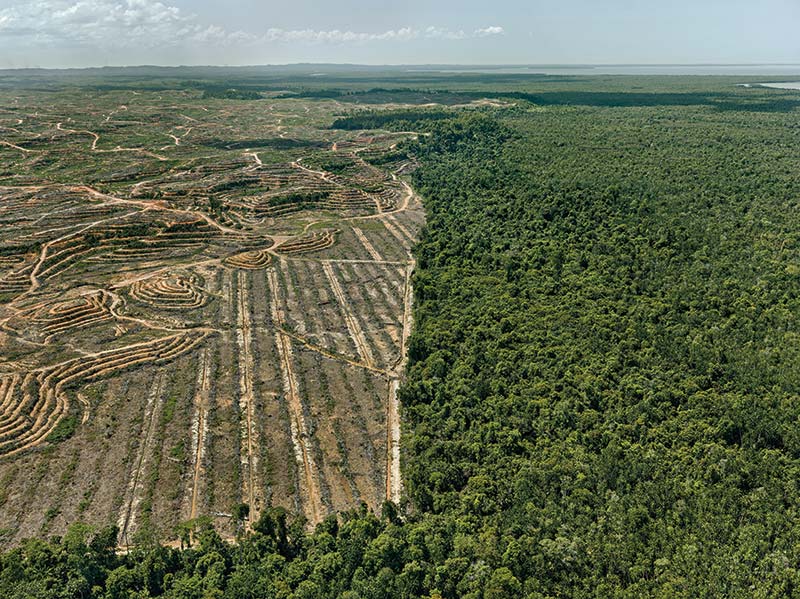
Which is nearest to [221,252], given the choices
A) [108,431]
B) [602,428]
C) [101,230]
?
[101,230]

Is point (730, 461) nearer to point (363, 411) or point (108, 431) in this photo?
point (363, 411)

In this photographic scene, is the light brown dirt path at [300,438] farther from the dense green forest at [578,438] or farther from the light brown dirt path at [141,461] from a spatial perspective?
the light brown dirt path at [141,461]

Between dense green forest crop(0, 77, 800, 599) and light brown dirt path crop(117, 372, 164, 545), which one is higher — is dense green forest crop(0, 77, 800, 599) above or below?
above

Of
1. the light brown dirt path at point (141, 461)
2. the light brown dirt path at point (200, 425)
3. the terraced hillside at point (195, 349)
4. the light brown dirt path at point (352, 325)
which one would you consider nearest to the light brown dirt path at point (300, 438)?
the terraced hillside at point (195, 349)

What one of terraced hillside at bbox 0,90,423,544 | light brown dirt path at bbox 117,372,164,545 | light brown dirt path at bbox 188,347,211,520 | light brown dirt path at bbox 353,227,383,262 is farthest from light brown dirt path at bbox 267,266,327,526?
light brown dirt path at bbox 353,227,383,262

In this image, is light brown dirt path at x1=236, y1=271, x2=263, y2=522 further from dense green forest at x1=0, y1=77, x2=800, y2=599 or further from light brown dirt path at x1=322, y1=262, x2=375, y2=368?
light brown dirt path at x1=322, y1=262, x2=375, y2=368

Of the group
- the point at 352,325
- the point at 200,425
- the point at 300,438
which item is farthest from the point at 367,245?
the point at 300,438

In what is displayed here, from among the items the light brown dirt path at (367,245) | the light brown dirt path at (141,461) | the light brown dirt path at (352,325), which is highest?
the light brown dirt path at (367,245)
